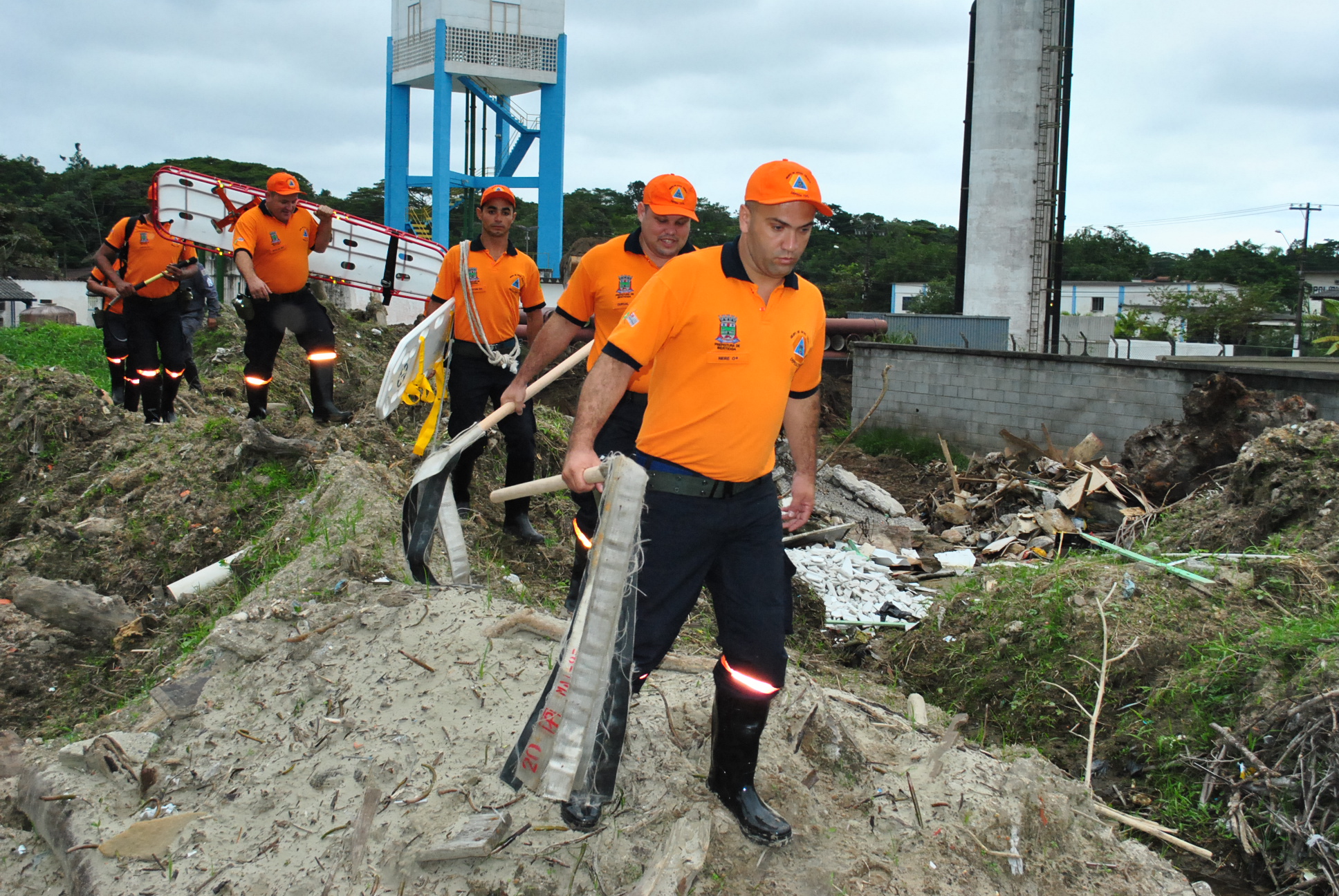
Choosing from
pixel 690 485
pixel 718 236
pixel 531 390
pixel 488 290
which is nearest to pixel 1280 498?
pixel 531 390

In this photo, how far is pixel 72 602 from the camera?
16.8 feet

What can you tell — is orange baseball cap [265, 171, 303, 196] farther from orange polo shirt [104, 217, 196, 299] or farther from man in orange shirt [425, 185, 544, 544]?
orange polo shirt [104, 217, 196, 299]

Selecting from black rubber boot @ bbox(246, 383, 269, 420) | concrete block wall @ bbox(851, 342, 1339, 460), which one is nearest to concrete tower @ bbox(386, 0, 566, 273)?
concrete block wall @ bbox(851, 342, 1339, 460)

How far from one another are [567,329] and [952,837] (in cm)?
257

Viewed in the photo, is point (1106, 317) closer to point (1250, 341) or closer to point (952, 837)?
point (1250, 341)

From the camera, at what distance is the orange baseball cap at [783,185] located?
2.95m

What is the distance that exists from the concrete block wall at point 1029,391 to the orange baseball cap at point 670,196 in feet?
28.6

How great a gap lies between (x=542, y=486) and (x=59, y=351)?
1628 cm

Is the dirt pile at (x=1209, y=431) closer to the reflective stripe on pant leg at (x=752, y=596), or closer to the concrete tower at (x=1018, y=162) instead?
the reflective stripe on pant leg at (x=752, y=596)

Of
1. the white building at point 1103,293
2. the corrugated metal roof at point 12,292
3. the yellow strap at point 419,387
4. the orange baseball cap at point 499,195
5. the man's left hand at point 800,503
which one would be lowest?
the man's left hand at point 800,503

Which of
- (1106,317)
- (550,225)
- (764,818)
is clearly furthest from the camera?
(1106,317)

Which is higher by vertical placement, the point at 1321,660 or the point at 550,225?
the point at 550,225

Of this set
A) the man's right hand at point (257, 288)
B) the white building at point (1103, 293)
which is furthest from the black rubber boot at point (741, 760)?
the white building at point (1103, 293)

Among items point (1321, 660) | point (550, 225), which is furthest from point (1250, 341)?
point (1321, 660)
